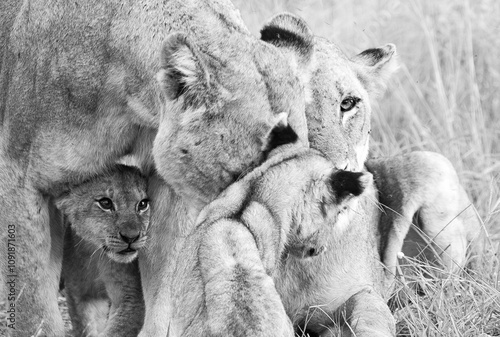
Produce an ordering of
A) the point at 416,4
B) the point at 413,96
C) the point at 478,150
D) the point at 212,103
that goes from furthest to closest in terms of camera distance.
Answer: the point at 416,4
the point at 413,96
the point at 478,150
the point at 212,103

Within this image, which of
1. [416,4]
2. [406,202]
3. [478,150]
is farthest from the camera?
[416,4]

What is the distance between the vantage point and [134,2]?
15.1 ft

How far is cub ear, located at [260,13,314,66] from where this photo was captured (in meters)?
4.95

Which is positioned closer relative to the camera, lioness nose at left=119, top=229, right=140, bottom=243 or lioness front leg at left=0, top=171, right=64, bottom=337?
lioness front leg at left=0, top=171, right=64, bottom=337

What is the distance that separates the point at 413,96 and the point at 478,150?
941mm

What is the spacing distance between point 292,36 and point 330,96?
0.38 metres

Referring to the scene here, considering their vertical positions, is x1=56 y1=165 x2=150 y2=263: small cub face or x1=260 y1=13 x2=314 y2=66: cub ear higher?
x1=260 y1=13 x2=314 y2=66: cub ear

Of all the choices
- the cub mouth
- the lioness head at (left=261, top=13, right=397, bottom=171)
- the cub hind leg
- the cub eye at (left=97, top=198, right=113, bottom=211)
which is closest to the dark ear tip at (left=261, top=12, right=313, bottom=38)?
the lioness head at (left=261, top=13, right=397, bottom=171)

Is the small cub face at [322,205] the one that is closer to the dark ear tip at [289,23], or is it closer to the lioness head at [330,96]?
the lioness head at [330,96]

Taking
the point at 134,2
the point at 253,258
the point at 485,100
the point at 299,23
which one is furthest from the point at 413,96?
the point at 253,258

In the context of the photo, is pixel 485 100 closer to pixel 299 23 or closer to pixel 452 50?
pixel 452 50

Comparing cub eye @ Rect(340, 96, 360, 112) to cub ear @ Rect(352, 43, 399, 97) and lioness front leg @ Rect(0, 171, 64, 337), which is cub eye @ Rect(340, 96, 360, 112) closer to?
cub ear @ Rect(352, 43, 399, 97)

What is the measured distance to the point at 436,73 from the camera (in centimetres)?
803

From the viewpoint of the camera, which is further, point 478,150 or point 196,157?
point 478,150
